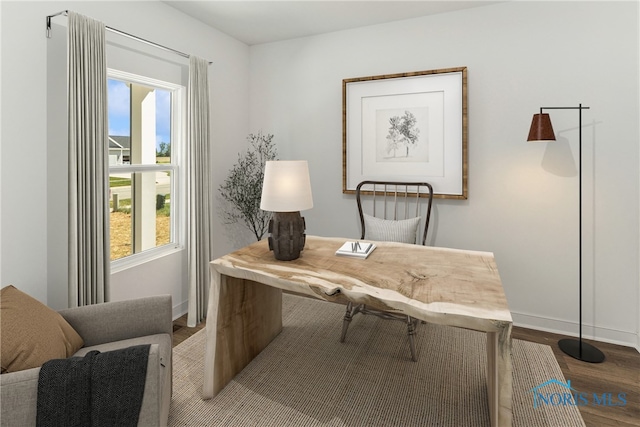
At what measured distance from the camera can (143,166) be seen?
296 cm

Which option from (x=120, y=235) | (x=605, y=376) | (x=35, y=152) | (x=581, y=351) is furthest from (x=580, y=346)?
(x=35, y=152)

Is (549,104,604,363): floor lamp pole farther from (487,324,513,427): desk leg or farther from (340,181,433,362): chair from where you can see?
(487,324,513,427): desk leg

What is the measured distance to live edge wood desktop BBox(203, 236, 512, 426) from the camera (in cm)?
145

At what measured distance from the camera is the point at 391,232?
10.1 feet

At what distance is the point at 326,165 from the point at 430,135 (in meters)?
1.09

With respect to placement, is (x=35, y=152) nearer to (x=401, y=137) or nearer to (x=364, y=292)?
(x=364, y=292)

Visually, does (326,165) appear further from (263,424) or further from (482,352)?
(263,424)

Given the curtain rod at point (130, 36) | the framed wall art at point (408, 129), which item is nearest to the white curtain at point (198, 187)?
the curtain rod at point (130, 36)

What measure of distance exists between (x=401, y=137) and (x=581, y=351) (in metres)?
2.18

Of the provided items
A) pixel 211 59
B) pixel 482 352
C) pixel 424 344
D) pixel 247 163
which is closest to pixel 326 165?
pixel 247 163

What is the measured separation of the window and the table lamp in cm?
143

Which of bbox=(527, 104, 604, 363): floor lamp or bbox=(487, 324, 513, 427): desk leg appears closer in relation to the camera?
bbox=(487, 324, 513, 427): desk leg

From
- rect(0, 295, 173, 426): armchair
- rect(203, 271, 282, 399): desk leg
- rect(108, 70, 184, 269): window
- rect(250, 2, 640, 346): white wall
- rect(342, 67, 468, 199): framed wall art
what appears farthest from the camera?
rect(342, 67, 468, 199): framed wall art

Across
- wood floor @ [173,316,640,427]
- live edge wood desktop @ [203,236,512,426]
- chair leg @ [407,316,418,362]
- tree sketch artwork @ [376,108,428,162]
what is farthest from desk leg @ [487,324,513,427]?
tree sketch artwork @ [376,108,428,162]
